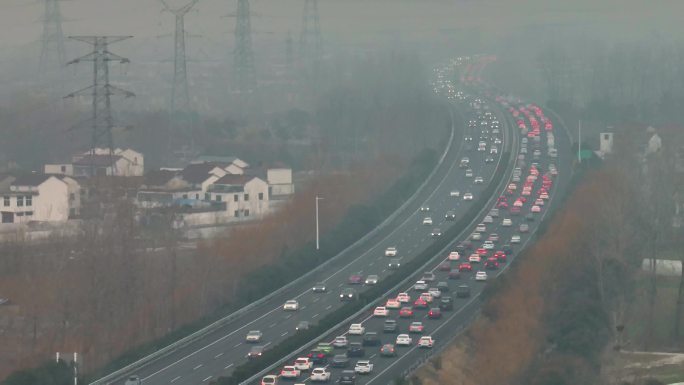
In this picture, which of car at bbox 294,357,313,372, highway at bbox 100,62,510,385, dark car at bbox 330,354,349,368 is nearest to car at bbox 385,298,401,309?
highway at bbox 100,62,510,385

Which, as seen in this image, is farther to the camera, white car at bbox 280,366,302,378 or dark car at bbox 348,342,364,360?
dark car at bbox 348,342,364,360

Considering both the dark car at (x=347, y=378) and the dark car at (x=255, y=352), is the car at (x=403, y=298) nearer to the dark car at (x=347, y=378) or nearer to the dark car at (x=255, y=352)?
the dark car at (x=255, y=352)

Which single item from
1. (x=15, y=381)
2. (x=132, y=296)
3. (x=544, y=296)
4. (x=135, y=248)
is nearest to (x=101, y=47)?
(x=135, y=248)

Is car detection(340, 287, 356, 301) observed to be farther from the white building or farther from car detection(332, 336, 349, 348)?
the white building

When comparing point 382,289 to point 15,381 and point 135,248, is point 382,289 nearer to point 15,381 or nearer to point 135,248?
point 135,248

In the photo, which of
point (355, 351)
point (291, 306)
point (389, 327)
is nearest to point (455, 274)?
point (291, 306)

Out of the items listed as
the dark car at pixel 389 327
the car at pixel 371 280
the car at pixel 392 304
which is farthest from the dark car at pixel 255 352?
the car at pixel 371 280

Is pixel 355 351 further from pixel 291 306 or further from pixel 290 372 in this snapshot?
pixel 291 306
